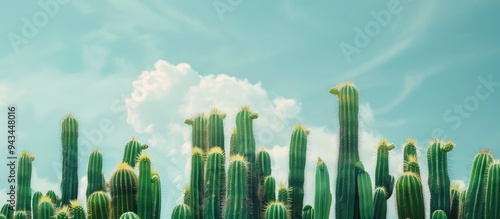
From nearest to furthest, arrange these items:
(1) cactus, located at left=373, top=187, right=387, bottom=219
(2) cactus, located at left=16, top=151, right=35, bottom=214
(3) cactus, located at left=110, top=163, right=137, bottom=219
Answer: (3) cactus, located at left=110, top=163, right=137, bottom=219, (1) cactus, located at left=373, top=187, right=387, bottom=219, (2) cactus, located at left=16, top=151, right=35, bottom=214

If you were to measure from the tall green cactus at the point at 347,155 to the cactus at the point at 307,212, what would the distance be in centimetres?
51

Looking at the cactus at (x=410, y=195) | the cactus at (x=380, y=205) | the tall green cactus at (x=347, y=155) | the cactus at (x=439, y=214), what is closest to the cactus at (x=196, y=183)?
the tall green cactus at (x=347, y=155)

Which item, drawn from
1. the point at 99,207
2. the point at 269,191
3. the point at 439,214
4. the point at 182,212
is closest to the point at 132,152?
the point at 99,207

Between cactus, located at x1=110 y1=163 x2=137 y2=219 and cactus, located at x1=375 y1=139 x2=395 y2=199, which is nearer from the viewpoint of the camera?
cactus, located at x1=110 y1=163 x2=137 y2=219

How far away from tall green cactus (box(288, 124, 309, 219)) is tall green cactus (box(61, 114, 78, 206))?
4587mm

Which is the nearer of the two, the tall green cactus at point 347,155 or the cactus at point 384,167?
the tall green cactus at point 347,155

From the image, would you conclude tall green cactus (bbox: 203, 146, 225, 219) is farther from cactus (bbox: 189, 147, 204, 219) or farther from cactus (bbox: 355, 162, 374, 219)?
cactus (bbox: 355, 162, 374, 219)

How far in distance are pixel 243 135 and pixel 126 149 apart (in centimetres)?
245

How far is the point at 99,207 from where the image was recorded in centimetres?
1336

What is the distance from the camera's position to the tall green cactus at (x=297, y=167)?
14.1 meters

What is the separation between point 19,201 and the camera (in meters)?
16.8

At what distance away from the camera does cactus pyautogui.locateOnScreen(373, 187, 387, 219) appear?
1395 centimetres

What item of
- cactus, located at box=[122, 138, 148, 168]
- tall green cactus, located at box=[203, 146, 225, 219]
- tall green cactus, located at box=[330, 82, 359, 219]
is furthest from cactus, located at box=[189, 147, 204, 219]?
tall green cactus, located at box=[330, 82, 359, 219]

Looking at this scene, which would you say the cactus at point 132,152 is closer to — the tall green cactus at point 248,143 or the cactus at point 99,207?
the cactus at point 99,207
